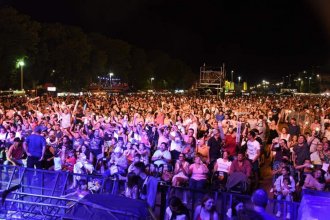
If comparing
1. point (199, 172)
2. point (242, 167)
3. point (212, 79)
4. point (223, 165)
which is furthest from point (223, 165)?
point (212, 79)

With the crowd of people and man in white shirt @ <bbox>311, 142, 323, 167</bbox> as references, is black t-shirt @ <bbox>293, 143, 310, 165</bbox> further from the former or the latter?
man in white shirt @ <bbox>311, 142, 323, 167</bbox>

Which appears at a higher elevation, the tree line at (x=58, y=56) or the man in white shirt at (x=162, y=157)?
the tree line at (x=58, y=56)

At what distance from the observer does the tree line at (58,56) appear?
51.0 meters

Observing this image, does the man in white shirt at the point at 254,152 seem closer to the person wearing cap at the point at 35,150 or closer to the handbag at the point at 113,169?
the handbag at the point at 113,169

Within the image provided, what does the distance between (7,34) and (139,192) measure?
45657 mm

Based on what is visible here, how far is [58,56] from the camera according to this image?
65438 millimetres

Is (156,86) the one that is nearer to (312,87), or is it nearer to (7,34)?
(312,87)

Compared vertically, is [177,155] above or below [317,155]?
below

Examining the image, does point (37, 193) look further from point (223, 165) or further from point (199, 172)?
point (223, 165)

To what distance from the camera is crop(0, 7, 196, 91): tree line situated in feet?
167

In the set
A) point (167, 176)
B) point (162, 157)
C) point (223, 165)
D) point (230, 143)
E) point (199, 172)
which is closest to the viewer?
point (199, 172)

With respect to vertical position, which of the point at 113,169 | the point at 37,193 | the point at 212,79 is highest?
the point at 212,79

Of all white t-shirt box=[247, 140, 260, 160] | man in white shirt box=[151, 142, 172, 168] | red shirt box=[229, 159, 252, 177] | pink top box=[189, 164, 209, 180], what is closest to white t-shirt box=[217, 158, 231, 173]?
red shirt box=[229, 159, 252, 177]


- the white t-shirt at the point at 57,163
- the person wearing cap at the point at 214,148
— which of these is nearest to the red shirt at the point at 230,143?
the person wearing cap at the point at 214,148
